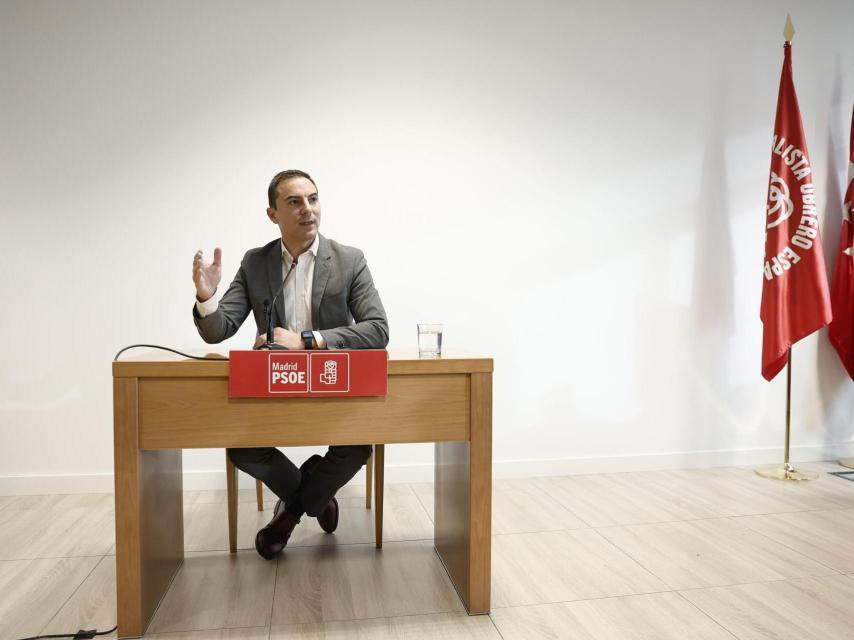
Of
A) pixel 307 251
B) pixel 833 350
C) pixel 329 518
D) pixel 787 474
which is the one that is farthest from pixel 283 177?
pixel 833 350

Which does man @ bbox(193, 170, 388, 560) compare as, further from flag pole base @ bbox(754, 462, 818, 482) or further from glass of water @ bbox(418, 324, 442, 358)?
flag pole base @ bbox(754, 462, 818, 482)

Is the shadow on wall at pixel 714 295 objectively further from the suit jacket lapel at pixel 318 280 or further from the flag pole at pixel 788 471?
the suit jacket lapel at pixel 318 280

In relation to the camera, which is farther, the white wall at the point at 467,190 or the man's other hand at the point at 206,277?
the white wall at the point at 467,190

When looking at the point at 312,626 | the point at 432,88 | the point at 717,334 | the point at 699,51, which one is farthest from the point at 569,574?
the point at 699,51

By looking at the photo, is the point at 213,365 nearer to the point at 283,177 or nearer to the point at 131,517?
the point at 131,517

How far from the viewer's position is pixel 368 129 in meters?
3.24

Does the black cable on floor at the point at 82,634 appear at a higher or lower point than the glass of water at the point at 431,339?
lower

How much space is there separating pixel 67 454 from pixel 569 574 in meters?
2.40

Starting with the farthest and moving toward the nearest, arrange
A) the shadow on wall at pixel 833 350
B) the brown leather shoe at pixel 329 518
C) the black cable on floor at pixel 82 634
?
the shadow on wall at pixel 833 350 < the brown leather shoe at pixel 329 518 < the black cable on floor at pixel 82 634

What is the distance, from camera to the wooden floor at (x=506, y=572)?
5.82 feet

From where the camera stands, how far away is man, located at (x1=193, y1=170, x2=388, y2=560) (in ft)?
7.15

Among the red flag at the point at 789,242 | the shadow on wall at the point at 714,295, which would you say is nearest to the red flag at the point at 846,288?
the red flag at the point at 789,242

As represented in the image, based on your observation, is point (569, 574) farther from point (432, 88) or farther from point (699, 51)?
point (699, 51)

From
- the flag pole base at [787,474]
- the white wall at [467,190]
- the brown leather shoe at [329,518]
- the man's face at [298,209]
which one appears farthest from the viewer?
the flag pole base at [787,474]
